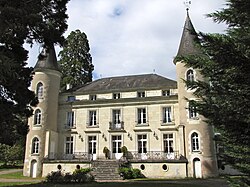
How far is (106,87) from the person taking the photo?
29.4m

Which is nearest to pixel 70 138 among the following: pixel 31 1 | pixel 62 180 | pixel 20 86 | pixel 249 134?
pixel 62 180

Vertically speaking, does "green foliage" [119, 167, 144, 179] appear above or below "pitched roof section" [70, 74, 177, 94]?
below

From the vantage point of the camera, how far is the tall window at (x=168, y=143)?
25609mm

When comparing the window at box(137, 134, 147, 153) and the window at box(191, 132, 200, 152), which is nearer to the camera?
the window at box(191, 132, 200, 152)

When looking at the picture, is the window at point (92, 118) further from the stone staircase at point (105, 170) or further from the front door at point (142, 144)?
the front door at point (142, 144)

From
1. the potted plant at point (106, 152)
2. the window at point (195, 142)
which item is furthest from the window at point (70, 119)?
the window at point (195, 142)

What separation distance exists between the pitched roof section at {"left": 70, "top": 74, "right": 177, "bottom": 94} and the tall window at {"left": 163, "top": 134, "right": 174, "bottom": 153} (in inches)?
180

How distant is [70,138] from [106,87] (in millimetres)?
6249

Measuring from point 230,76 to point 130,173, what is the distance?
19867mm

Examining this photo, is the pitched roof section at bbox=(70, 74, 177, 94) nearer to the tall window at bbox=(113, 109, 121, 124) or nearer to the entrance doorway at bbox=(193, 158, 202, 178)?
the tall window at bbox=(113, 109, 121, 124)

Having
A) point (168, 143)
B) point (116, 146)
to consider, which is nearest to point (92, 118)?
point (116, 146)

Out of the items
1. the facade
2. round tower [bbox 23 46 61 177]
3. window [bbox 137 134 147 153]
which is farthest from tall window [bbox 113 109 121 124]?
round tower [bbox 23 46 61 177]

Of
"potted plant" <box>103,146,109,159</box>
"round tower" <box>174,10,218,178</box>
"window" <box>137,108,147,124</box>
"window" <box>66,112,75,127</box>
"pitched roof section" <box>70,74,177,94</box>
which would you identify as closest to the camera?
"round tower" <box>174,10,218,178</box>

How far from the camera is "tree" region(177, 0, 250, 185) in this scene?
12.2 ft
